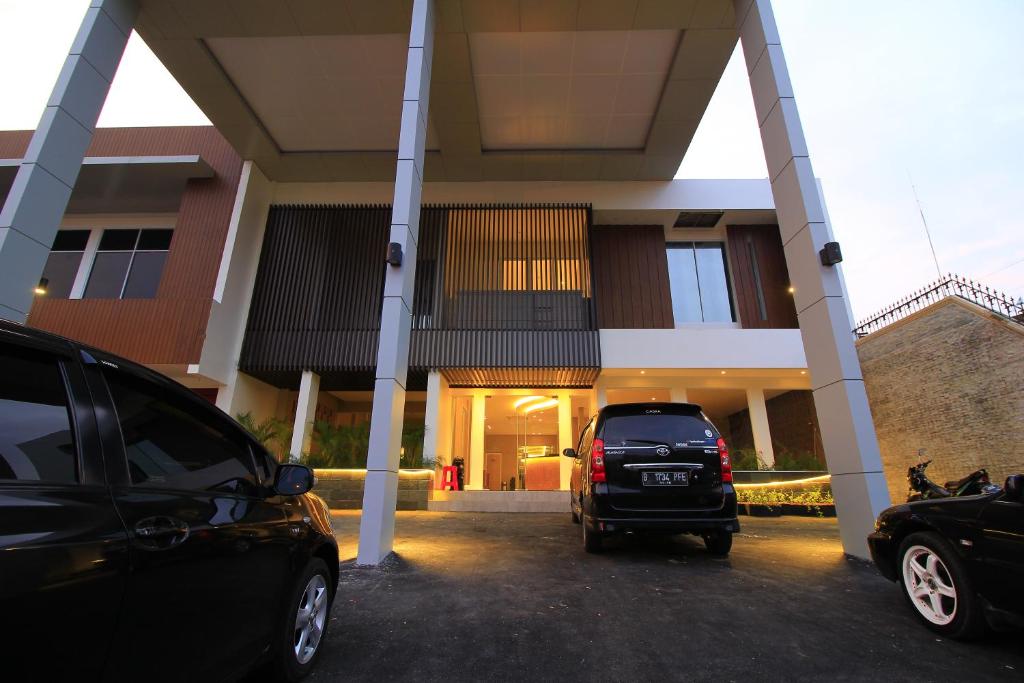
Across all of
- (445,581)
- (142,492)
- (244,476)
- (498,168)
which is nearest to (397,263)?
(445,581)

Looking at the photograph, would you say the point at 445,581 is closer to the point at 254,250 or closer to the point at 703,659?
the point at 703,659

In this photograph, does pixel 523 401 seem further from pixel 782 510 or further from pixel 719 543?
pixel 719 543

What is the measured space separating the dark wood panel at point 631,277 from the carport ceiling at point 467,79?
200 centimetres

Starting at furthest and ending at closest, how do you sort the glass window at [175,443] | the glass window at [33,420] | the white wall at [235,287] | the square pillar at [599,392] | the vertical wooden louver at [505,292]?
the square pillar at [599,392] → the vertical wooden louver at [505,292] → the white wall at [235,287] → the glass window at [175,443] → the glass window at [33,420]

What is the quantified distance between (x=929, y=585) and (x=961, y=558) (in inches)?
16.9

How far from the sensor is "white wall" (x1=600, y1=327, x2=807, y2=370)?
505 inches

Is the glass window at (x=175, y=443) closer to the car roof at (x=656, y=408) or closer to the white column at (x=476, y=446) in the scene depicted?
Answer: the car roof at (x=656, y=408)

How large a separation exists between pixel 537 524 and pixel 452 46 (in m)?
9.49

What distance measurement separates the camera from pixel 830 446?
5.52 m

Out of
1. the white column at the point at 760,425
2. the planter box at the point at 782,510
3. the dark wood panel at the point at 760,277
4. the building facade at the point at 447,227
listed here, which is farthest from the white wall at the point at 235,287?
the white column at the point at 760,425

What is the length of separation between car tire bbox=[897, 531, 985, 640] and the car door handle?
4.01m

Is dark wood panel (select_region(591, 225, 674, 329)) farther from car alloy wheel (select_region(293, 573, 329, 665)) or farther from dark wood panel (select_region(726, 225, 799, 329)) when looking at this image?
car alloy wheel (select_region(293, 573, 329, 665))

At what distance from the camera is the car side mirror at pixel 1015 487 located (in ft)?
7.95

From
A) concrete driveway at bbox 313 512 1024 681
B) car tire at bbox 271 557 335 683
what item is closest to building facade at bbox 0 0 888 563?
concrete driveway at bbox 313 512 1024 681
